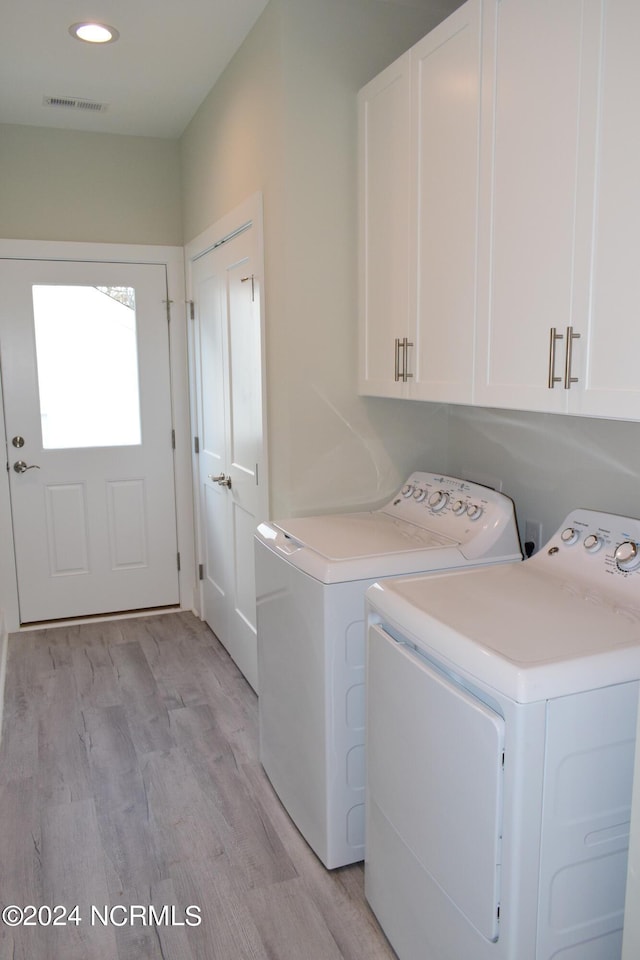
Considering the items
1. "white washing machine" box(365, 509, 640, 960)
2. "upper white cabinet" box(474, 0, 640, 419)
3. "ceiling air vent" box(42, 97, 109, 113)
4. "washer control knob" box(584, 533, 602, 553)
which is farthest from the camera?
"ceiling air vent" box(42, 97, 109, 113)

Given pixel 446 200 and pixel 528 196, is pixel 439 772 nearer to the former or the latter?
pixel 528 196

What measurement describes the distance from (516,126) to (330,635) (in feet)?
4.35

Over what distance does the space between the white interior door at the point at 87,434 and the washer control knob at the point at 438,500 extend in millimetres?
2058

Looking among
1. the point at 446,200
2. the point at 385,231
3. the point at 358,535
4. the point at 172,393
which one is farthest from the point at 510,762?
the point at 172,393

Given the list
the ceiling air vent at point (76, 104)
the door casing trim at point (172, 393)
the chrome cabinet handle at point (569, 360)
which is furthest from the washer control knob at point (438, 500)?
the ceiling air vent at point (76, 104)

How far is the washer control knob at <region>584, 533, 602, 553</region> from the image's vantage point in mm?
1779

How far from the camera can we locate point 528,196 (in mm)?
1625

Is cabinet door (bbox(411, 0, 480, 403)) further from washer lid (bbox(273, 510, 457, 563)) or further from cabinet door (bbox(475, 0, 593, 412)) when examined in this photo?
washer lid (bbox(273, 510, 457, 563))

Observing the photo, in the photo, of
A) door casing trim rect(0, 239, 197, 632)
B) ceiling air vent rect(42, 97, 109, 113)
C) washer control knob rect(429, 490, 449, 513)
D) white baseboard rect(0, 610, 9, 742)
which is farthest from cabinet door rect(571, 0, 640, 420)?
door casing trim rect(0, 239, 197, 632)

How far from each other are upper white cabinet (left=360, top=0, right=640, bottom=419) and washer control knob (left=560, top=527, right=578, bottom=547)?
39 centimetres

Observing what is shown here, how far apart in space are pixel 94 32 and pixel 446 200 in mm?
1603

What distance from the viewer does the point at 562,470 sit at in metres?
2.10

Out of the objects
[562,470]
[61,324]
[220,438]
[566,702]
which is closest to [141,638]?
[220,438]

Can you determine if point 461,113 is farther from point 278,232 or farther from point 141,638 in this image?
point 141,638
